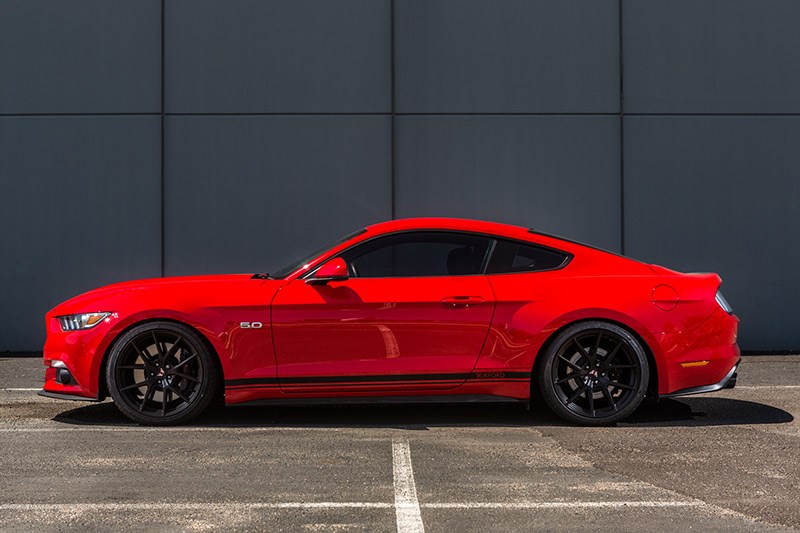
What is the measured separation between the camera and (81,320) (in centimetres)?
672

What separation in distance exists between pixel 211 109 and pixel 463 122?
122 inches

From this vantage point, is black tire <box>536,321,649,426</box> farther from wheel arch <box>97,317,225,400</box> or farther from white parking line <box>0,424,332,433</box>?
wheel arch <box>97,317,225,400</box>

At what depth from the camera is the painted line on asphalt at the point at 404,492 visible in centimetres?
426

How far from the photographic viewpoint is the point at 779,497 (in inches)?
187

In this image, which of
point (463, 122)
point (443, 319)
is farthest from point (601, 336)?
point (463, 122)

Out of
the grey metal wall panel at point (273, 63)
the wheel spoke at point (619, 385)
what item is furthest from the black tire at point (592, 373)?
the grey metal wall panel at point (273, 63)

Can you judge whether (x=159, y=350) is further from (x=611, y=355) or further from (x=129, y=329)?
(x=611, y=355)

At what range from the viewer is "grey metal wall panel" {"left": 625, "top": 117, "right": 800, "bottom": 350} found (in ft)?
39.8

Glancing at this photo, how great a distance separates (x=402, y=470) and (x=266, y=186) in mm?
7300

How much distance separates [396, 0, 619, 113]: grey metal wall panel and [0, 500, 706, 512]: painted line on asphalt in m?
8.17

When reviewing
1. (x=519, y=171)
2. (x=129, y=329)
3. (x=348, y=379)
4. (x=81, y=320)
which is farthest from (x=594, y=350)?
(x=519, y=171)

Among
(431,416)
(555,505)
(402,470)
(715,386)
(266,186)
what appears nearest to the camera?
(555,505)

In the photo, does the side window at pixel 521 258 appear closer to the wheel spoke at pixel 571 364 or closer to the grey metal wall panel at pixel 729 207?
the wheel spoke at pixel 571 364

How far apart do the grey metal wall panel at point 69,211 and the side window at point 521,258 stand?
6457 mm
